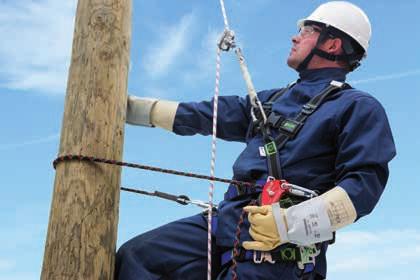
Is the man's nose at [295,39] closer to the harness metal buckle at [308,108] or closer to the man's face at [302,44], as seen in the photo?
the man's face at [302,44]

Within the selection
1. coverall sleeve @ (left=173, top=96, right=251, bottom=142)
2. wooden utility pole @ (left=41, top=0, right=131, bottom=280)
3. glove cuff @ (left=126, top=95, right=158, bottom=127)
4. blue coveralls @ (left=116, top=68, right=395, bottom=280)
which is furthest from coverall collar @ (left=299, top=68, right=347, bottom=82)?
wooden utility pole @ (left=41, top=0, right=131, bottom=280)

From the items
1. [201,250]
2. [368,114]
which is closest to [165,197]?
[201,250]

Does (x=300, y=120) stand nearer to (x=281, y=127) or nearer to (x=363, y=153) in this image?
(x=281, y=127)

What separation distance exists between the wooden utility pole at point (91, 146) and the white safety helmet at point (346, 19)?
4.99 ft

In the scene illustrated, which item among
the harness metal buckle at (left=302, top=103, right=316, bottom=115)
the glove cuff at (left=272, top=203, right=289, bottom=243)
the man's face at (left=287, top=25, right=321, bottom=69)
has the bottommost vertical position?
the glove cuff at (left=272, top=203, right=289, bottom=243)

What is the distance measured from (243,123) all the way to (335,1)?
4.20 ft

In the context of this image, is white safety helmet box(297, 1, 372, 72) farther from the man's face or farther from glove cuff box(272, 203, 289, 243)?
glove cuff box(272, 203, 289, 243)

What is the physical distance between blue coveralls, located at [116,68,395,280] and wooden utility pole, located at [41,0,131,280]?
1.05 feet

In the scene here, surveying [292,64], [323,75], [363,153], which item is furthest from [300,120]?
[292,64]

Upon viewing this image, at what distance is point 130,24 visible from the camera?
12.1 ft

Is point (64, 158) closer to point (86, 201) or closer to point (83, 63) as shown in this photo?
point (86, 201)

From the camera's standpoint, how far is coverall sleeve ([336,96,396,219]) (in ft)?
10.3

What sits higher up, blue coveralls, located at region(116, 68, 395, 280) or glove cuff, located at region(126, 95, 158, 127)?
glove cuff, located at region(126, 95, 158, 127)

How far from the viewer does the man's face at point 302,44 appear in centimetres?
398
